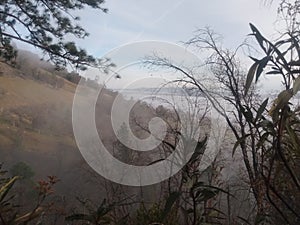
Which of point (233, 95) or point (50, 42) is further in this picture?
point (233, 95)

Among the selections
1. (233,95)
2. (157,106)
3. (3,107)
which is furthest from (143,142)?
(3,107)

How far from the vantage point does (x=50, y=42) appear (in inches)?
147

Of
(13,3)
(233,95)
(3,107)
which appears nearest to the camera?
(13,3)

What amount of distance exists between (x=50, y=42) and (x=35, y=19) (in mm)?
294

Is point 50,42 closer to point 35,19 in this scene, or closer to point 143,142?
point 35,19

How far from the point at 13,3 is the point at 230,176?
10.9ft

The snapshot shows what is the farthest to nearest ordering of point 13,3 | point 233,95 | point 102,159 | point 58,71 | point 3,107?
point 3,107, point 102,159, point 233,95, point 58,71, point 13,3

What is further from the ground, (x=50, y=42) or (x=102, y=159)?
(x=50, y=42)

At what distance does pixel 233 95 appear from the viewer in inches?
163

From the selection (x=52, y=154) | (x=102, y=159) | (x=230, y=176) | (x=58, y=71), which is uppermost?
(x=58, y=71)

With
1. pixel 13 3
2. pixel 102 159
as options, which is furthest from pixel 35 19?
pixel 102 159

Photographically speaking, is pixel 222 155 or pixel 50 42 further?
pixel 222 155

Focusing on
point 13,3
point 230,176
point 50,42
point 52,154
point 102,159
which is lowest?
point 52,154

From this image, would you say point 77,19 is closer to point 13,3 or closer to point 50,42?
point 50,42
